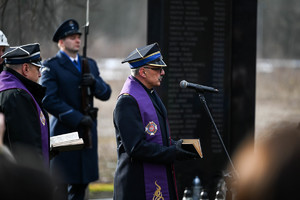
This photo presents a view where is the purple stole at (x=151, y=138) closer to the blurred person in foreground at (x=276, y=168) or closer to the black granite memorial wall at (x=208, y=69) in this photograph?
the blurred person in foreground at (x=276, y=168)

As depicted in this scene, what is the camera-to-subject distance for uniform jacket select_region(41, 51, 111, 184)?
6.01 m

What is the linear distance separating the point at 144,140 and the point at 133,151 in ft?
0.36

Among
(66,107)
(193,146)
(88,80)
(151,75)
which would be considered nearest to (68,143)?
(151,75)

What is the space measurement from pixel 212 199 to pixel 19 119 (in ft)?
11.5

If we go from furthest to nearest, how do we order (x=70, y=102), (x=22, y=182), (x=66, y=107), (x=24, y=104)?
1. (x=70, y=102)
2. (x=66, y=107)
3. (x=24, y=104)
4. (x=22, y=182)

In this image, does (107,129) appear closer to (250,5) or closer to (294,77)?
(250,5)

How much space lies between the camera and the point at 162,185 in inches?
160

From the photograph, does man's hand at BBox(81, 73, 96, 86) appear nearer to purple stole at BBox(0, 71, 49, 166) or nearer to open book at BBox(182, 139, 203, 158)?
purple stole at BBox(0, 71, 49, 166)

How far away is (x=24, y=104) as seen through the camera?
3850 mm

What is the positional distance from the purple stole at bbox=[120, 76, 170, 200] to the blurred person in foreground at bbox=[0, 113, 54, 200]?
88.9 inches

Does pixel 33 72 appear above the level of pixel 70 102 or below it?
above

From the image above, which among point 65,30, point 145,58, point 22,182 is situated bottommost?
point 22,182

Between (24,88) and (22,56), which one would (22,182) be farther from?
(22,56)

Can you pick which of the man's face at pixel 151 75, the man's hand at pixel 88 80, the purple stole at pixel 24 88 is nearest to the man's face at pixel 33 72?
the purple stole at pixel 24 88
